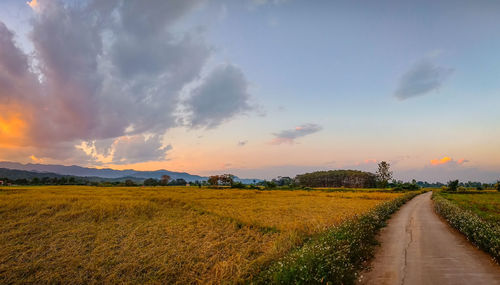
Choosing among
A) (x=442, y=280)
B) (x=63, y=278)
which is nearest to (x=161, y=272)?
(x=63, y=278)

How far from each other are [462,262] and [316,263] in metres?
5.54

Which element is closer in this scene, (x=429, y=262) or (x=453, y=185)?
(x=429, y=262)

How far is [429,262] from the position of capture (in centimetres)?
748

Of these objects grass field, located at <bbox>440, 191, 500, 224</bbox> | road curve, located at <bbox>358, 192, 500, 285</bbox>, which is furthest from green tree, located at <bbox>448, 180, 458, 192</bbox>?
road curve, located at <bbox>358, 192, 500, 285</bbox>

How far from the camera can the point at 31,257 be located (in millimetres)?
8297

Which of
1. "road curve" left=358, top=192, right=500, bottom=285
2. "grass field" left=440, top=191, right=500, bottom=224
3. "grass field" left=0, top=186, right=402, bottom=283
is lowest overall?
"grass field" left=440, top=191, right=500, bottom=224

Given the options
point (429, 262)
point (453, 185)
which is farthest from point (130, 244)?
point (453, 185)

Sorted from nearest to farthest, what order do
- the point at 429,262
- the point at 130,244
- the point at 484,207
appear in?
the point at 429,262 → the point at 130,244 → the point at 484,207

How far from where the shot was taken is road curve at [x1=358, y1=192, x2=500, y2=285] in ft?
20.4

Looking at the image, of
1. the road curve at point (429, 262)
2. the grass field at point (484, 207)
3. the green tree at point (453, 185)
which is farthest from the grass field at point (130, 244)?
the green tree at point (453, 185)

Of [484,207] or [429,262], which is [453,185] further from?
[429,262]

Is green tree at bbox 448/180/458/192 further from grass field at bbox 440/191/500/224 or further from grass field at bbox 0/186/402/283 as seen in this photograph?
grass field at bbox 0/186/402/283

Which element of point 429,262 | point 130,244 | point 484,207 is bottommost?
point 484,207

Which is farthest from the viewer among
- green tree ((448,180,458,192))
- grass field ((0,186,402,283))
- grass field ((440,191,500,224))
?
green tree ((448,180,458,192))
